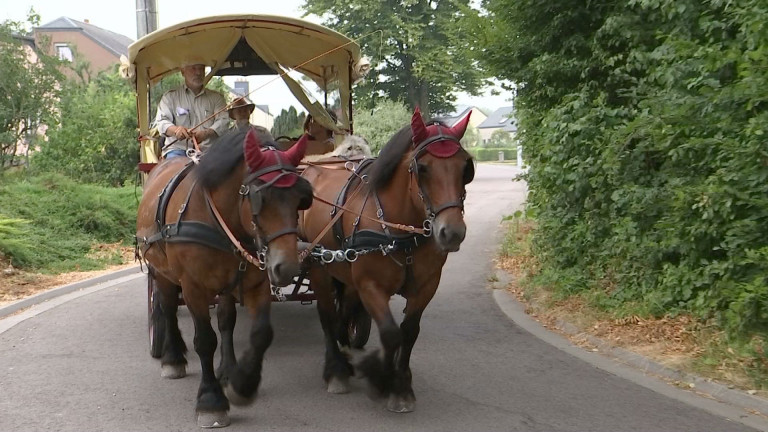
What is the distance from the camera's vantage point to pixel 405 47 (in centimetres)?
3206

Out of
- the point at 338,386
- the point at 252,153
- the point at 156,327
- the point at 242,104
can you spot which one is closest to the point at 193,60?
the point at 242,104

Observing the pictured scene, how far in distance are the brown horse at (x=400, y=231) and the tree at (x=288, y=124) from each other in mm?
3098

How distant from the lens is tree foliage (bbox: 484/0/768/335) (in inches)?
205

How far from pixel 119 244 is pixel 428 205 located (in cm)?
1066

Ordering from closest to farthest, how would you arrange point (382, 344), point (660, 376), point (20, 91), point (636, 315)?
point (382, 344)
point (660, 376)
point (636, 315)
point (20, 91)

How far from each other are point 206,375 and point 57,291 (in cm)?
602

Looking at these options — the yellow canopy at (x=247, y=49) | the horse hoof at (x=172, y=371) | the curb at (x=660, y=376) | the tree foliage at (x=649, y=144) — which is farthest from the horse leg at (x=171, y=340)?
the tree foliage at (x=649, y=144)

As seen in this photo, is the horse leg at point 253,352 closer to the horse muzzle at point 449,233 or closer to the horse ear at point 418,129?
the horse muzzle at point 449,233

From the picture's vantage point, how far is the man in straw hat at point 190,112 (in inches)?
253

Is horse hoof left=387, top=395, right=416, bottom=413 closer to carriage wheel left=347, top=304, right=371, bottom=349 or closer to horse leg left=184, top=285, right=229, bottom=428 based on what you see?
horse leg left=184, top=285, right=229, bottom=428

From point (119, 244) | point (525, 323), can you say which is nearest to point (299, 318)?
point (525, 323)

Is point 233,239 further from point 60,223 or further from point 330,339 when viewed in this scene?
point 60,223

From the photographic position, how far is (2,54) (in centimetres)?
1822

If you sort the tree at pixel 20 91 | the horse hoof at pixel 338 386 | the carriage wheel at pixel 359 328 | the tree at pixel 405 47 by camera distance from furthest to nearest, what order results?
the tree at pixel 405 47 → the tree at pixel 20 91 → the carriage wheel at pixel 359 328 → the horse hoof at pixel 338 386
